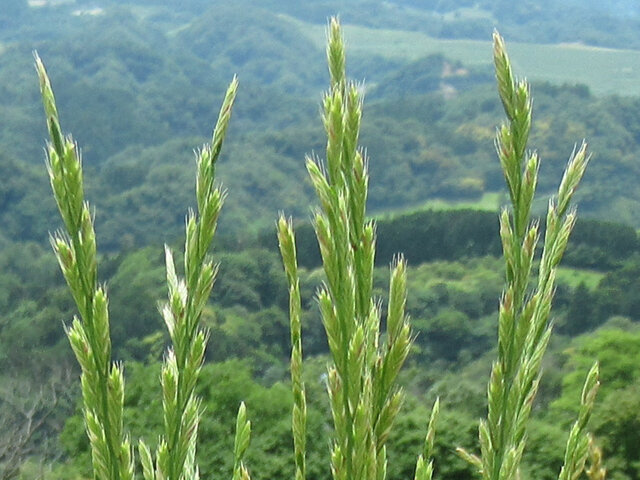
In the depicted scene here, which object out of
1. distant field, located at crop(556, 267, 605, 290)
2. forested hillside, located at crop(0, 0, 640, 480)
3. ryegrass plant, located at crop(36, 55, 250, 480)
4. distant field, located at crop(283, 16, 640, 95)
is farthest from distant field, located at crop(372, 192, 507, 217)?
ryegrass plant, located at crop(36, 55, 250, 480)

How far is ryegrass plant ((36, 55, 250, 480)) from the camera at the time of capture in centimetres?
100

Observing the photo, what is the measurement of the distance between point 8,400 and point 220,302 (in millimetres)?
26490

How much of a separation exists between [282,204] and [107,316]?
7468 cm

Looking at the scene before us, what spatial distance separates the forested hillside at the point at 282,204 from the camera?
16.9 metres

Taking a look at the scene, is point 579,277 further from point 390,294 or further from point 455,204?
point 390,294

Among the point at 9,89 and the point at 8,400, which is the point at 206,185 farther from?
the point at 9,89

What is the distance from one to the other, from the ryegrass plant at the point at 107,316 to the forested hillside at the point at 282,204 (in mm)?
211

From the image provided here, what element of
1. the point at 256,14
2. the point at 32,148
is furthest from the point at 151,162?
the point at 256,14

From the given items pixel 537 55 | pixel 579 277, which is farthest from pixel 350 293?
pixel 537 55

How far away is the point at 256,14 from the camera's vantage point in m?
141

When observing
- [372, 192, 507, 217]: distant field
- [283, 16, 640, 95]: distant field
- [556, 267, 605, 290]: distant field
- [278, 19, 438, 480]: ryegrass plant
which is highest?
[278, 19, 438, 480]: ryegrass plant

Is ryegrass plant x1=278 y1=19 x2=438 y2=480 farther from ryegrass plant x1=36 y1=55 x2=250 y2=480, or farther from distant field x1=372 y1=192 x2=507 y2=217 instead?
distant field x1=372 y1=192 x2=507 y2=217

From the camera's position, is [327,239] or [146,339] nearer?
[327,239]

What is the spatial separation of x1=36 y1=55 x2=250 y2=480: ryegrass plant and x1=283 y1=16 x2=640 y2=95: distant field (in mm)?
109572
